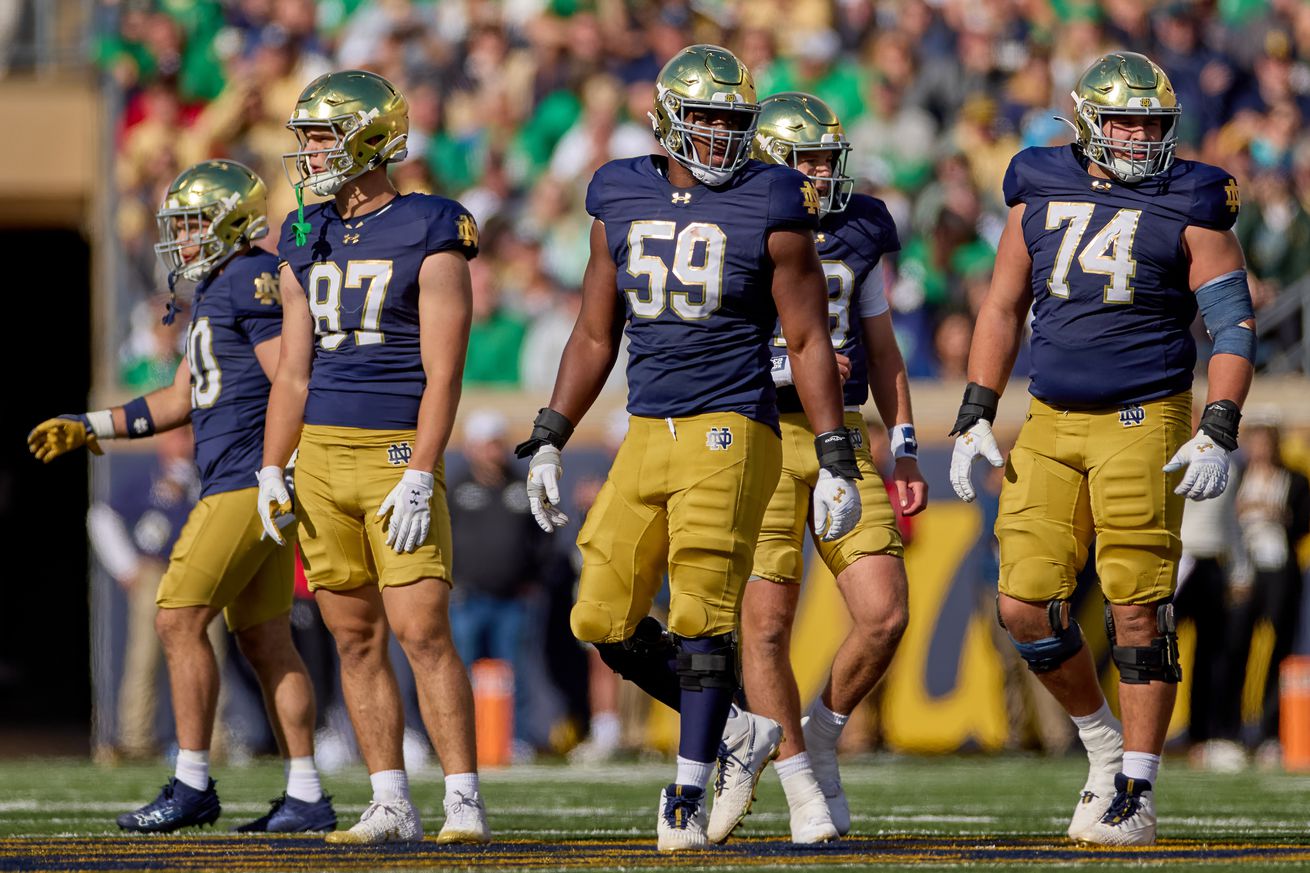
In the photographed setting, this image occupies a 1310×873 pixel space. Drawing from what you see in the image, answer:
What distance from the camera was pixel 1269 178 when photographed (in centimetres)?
1222

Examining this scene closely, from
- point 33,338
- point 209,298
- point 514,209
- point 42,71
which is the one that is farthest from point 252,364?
point 33,338

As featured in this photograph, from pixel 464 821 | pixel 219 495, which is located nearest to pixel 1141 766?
pixel 464 821

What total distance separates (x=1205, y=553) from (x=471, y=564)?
11.7 feet

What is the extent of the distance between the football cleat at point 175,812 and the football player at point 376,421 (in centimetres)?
76

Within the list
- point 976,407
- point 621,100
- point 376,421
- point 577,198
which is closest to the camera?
point 376,421

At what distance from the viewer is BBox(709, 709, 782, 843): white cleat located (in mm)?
5418

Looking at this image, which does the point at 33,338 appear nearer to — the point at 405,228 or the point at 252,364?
the point at 252,364

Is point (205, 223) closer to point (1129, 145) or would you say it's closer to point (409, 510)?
point (409, 510)

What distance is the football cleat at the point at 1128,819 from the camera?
17.8 feet

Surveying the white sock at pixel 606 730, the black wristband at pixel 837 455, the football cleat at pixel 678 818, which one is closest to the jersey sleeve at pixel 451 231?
the black wristband at pixel 837 455

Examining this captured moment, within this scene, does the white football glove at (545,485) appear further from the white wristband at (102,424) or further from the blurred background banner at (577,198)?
the blurred background banner at (577,198)

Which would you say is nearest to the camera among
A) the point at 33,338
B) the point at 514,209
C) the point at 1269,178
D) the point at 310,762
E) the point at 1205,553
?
the point at 310,762

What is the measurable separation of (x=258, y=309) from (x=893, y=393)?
1863mm

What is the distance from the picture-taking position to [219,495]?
645 centimetres
